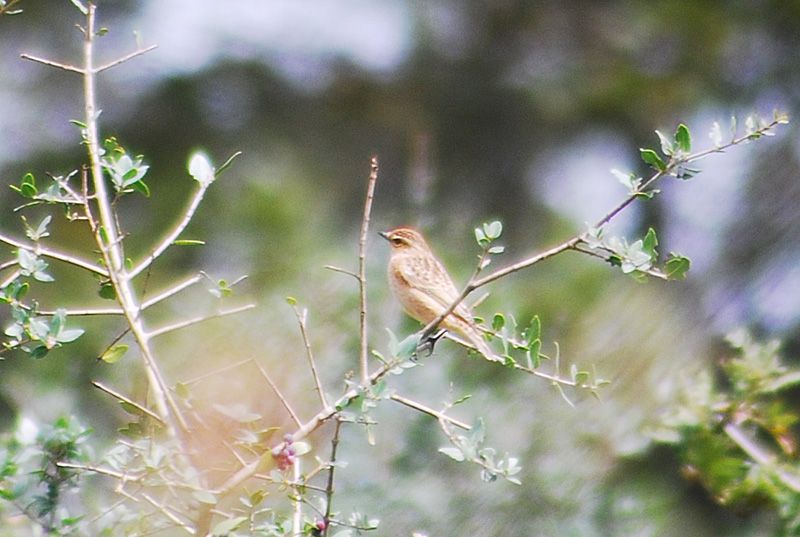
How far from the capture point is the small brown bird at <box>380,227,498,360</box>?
3.49 meters

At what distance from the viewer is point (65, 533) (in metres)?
1.65

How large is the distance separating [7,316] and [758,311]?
416 cm

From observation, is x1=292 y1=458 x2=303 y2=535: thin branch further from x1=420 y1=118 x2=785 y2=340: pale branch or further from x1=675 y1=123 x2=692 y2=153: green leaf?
x1=675 y1=123 x2=692 y2=153: green leaf

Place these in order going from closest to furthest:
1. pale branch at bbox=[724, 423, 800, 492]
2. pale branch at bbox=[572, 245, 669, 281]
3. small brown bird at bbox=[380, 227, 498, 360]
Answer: pale branch at bbox=[572, 245, 669, 281]
pale branch at bbox=[724, 423, 800, 492]
small brown bird at bbox=[380, 227, 498, 360]

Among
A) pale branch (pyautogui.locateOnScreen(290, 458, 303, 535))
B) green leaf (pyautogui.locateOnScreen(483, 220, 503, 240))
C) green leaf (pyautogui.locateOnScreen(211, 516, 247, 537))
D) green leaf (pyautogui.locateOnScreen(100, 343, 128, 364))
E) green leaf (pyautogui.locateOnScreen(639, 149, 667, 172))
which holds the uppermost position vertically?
green leaf (pyautogui.locateOnScreen(639, 149, 667, 172))

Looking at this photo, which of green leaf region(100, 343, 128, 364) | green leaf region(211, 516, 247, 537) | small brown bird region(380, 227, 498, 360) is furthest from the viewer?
Result: small brown bird region(380, 227, 498, 360)

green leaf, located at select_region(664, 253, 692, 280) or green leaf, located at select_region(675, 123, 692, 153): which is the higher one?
green leaf, located at select_region(675, 123, 692, 153)

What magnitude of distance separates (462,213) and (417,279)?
2999mm

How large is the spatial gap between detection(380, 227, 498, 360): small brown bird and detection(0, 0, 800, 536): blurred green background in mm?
146

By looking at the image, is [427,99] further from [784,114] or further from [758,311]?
[784,114]

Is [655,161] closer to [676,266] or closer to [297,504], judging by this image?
[676,266]

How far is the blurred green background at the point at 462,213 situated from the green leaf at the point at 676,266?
0.98ft

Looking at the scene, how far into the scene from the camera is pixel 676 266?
1.60 meters

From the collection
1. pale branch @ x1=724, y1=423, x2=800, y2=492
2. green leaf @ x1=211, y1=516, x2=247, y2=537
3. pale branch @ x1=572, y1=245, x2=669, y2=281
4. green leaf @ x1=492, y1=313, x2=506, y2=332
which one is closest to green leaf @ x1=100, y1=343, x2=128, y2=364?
green leaf @ x1=211, y1=516, x2=247, y2=537
